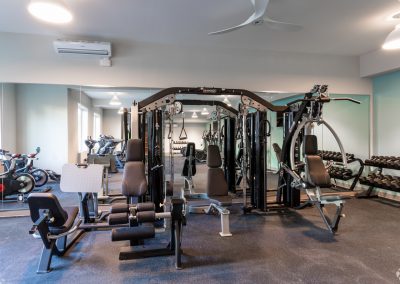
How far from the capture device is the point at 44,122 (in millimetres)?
4430

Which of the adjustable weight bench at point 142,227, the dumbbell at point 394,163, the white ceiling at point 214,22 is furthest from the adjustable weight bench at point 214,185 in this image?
the dumbbell at point 394,163

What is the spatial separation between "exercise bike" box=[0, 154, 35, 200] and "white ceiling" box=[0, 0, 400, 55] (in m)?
2.32

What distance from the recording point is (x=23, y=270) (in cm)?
238

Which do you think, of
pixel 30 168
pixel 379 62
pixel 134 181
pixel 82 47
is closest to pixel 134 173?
pixel 134 181

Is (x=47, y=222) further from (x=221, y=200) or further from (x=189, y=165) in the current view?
(x=189, y=165)

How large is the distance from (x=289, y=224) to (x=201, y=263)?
5.63ft

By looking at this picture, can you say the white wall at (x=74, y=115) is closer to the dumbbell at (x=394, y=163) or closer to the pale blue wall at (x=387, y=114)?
the dumbbell at (x=394, y=163)

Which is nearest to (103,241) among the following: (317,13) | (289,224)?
(289,224)

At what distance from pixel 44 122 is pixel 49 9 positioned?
2.48 m

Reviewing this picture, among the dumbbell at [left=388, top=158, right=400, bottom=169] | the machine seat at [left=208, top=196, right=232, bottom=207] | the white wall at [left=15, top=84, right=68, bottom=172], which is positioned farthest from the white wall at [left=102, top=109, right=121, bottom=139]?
the dumbbell at [left=388, top=158, right=400, bottom=169]

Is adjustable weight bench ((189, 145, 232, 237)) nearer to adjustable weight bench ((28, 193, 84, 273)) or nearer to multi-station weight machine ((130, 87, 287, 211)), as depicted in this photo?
multi-station weight machine ((130, 87, 287, 211))

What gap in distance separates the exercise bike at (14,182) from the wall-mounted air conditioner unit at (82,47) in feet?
6.63

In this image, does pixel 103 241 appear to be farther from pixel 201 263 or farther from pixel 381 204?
pixel 381 204

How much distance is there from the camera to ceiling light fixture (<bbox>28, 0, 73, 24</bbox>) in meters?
2.43
